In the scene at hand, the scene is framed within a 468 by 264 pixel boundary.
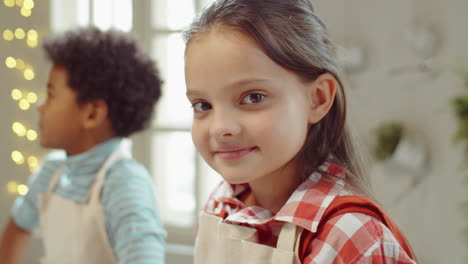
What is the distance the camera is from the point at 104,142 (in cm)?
127

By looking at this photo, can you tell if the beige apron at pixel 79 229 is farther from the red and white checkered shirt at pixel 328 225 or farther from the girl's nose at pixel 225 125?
the girl's nose at pixel 225 125

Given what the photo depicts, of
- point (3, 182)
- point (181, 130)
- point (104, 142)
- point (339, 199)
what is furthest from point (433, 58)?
point (3, 182)

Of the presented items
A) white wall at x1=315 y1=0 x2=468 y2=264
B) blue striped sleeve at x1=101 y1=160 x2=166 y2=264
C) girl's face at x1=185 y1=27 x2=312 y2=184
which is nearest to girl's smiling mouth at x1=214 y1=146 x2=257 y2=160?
girl's face at x1=185 y1=27 x2=312 y2=184

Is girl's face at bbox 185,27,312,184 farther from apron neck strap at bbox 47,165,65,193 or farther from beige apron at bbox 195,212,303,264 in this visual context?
apron neck strap at bbox 47,165,65,193

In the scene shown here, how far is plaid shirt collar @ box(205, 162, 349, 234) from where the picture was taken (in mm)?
696

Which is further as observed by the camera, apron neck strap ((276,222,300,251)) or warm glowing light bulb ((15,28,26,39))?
warm glowing light bulb ((15,28,26,39))

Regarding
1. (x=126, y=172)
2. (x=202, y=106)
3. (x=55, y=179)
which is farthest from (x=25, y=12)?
(x=202, y=106)

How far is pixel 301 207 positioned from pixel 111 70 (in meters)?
0.67

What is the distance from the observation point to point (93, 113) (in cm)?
126

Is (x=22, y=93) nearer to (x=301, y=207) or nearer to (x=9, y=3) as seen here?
(x=9, y=3)

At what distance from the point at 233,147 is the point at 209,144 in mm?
42

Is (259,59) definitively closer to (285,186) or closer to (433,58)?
(285,186)

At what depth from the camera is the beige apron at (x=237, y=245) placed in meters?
0.70

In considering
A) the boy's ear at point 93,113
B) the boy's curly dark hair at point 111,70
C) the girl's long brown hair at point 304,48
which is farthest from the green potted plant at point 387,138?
the girl's long brown hair at point 304,48
